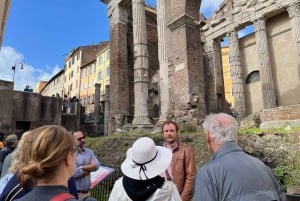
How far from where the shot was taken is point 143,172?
2.16 metres

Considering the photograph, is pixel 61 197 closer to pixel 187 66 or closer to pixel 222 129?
pixel 222 129

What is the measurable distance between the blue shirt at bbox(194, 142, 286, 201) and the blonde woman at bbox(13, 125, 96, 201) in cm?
93

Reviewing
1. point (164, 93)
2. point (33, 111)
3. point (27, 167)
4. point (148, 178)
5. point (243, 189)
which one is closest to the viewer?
point (27, 167)

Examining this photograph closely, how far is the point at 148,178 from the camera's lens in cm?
213

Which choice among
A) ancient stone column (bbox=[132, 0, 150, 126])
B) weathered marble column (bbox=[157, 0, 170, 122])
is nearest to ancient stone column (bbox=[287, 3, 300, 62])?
weathered marble column (bbox=[157, 0, 170, 122])

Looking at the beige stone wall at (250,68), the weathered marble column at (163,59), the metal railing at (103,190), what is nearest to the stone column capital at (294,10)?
the beige stone wall at (250,68)

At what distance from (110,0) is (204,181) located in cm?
1812

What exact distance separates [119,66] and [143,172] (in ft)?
48.4

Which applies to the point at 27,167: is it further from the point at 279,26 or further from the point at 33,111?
the point at 279,26

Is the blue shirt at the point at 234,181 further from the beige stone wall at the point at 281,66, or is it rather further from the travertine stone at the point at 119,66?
the beige stone wall at the point at 281,66

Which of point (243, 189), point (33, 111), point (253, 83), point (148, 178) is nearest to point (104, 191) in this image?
point (148, 178)

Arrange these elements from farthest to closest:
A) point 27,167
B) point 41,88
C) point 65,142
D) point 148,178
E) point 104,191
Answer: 1. point 41,88
2. point 104,191
3. point 148,178
4. point 65,142
5. point 27,167

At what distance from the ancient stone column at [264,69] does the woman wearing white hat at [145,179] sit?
1989cm

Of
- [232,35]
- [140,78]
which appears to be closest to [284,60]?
[232,35]
